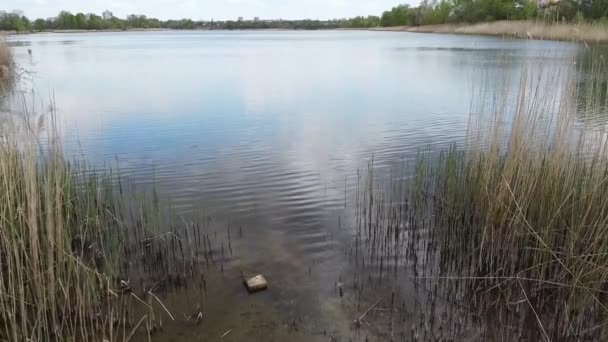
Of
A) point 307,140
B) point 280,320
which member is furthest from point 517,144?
point 307,140

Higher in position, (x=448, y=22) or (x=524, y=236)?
(x=448, y=22)

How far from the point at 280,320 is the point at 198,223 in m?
2.28

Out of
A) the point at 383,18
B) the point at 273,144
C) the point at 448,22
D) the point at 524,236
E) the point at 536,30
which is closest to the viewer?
the point at 524,236

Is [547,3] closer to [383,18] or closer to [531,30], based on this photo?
[531,30]

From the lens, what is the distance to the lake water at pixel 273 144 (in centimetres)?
414

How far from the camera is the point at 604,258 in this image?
3.62 meters

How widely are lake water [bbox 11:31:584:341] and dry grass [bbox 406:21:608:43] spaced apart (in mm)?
236

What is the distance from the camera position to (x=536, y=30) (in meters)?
5.06

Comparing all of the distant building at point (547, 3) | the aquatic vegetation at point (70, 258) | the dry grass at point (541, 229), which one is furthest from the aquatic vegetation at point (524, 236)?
the aquatic vegetation at point (70, 258)

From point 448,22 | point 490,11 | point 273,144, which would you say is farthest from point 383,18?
point 273,144

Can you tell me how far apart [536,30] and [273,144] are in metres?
5.73

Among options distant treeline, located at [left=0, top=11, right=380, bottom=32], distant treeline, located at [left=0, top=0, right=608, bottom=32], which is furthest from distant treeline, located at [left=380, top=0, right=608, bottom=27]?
distant treeline, located at [left=0, top=11, right=380, bottom=32]

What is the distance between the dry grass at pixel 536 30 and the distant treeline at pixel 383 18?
10.3 inches

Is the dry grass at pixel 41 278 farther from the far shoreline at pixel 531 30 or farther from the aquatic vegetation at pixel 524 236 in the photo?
the far shoreline at pixel 531 30
